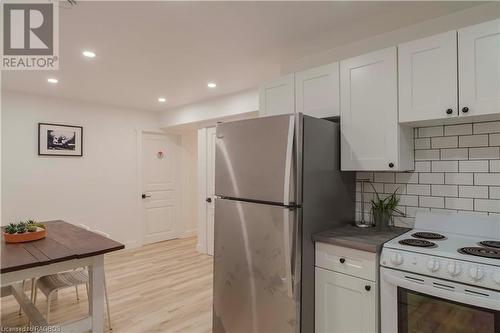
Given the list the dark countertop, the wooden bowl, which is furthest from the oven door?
the wooden bowl

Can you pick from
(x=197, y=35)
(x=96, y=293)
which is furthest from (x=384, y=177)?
→ (x=96, y=293)

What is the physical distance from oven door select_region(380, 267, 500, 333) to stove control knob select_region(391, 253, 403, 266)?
0.05m

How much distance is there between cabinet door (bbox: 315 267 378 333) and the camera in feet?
5.81

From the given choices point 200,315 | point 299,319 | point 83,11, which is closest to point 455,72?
point 299,319

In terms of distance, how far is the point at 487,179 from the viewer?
1.90 meters

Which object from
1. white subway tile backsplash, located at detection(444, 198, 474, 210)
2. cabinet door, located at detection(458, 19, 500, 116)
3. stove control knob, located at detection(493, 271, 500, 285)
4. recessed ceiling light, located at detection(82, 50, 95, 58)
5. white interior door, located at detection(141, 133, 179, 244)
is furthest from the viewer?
white interior door, located at detection(141, 133, 179, 244)

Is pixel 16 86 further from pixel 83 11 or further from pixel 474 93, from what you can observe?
pixel 474 93

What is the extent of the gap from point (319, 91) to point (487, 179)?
1.29 m

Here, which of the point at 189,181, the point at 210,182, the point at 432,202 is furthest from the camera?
the point at 189,181

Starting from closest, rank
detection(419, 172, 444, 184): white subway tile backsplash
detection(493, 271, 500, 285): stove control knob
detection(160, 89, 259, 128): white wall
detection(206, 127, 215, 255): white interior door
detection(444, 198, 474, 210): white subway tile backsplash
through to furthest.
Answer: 1. detection(493, 271, 500, 285): stove control knob
2. detection(444, 198, 474, 210): white subway tile backsplash
3. detection(419, 172, 444, 184): white subway tile backsplash
4. detection(160, 89, 259, 128): white wall
5. detection(206, 127, 215, 255): white interior door

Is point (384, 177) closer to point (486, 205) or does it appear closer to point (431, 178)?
point (431, 178)

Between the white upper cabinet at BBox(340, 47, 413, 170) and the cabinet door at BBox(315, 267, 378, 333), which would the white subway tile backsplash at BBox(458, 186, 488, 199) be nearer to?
the white upper cabinet at BBox(340, 47, 413, 170)

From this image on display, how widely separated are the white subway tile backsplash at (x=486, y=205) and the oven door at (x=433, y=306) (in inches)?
28.6

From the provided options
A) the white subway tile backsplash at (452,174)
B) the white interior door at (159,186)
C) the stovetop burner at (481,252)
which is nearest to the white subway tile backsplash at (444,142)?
the white subway tile backsplash at (452,174)
